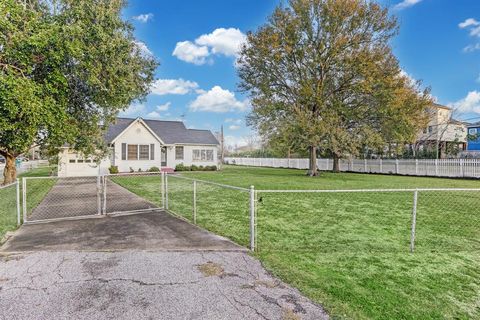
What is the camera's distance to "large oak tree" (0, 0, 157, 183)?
7.61 meters

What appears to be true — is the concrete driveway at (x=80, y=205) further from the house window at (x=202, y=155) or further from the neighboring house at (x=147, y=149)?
the house window at (x=202, y=155)

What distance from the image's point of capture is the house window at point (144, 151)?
25469 mm

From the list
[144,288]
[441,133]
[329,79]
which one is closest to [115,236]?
[144,288]

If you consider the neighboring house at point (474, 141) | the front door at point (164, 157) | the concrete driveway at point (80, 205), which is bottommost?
the concrete driveway at point (80, 205)

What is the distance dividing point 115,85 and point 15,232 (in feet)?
18.8

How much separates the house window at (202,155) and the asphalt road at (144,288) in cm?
2521

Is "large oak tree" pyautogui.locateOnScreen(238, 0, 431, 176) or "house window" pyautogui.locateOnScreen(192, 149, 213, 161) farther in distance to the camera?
"house window" pyautogui.locateOnScreen(192, 149, 213, 161)

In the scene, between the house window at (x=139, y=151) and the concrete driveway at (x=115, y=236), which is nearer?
the concrete driveway at (x=115, y=236)

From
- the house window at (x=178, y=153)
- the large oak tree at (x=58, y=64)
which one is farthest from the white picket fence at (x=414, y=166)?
the large oak tree at (x=58, y=64)

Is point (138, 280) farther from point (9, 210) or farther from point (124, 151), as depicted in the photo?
point (124, 151)

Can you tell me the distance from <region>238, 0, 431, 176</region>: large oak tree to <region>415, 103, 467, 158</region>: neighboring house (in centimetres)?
998

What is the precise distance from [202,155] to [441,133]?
84.0 ft

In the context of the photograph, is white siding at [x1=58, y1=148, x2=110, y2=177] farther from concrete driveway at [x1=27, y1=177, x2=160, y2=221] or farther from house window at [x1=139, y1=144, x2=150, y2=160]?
concrete driveway at [x1=27, y1=177, x2=160, y2=221]

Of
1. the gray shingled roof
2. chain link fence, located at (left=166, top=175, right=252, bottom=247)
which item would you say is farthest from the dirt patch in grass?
the gray shingled roof
